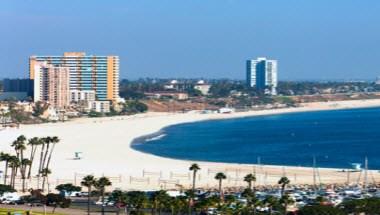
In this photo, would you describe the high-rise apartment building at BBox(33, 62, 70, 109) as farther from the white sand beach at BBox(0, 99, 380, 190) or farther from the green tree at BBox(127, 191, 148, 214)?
the green tree at BBox(127, 191, 148, 214)

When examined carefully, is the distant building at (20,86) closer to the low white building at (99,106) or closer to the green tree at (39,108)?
the low white building at (99,106)

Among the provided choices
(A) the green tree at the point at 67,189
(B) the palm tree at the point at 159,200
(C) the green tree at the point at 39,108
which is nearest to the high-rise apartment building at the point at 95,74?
(C) the green tree at the point at 39,108

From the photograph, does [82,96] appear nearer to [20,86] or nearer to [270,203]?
[20,86]

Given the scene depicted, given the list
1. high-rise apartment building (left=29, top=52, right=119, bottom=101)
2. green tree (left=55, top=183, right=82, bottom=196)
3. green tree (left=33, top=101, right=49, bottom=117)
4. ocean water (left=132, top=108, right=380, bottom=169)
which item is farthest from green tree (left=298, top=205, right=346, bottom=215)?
high-rise apartment building (left=29, top=52, right=119, bottom=101)

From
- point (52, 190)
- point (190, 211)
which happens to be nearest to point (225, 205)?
point (190, 211)

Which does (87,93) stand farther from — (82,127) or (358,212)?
(358,212)

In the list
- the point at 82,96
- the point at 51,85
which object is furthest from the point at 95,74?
the point at 51,85
